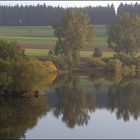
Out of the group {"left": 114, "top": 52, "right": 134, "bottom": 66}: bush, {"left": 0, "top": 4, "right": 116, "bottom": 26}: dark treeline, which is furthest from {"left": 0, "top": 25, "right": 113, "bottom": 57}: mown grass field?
{"left": 0, "top": 4, "right": 116, "bottom": 26}: dark treeline

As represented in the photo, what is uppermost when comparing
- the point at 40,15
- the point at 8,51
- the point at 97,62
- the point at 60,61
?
the point at 40,15

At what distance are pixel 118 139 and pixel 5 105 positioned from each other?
14632mm

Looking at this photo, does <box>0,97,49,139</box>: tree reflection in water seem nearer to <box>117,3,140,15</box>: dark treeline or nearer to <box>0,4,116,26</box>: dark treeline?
<box>0,4,116,26</box>: dark treeline

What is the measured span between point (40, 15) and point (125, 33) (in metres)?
76.3

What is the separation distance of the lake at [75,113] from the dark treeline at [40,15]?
99.8 metres

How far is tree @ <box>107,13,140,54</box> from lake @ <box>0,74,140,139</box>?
2864cm

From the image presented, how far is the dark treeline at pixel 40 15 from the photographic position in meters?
160

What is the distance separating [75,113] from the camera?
42.7 meters

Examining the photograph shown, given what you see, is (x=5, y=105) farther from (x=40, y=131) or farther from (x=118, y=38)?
(x=118, y=38)

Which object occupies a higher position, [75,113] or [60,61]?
[60,61]

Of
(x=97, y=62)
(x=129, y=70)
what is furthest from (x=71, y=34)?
(x=129, y=70)

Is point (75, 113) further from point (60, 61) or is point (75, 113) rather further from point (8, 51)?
point (60, 61)

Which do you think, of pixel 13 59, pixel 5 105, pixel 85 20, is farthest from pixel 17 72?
pixel 85 20

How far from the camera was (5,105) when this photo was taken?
4403cm
